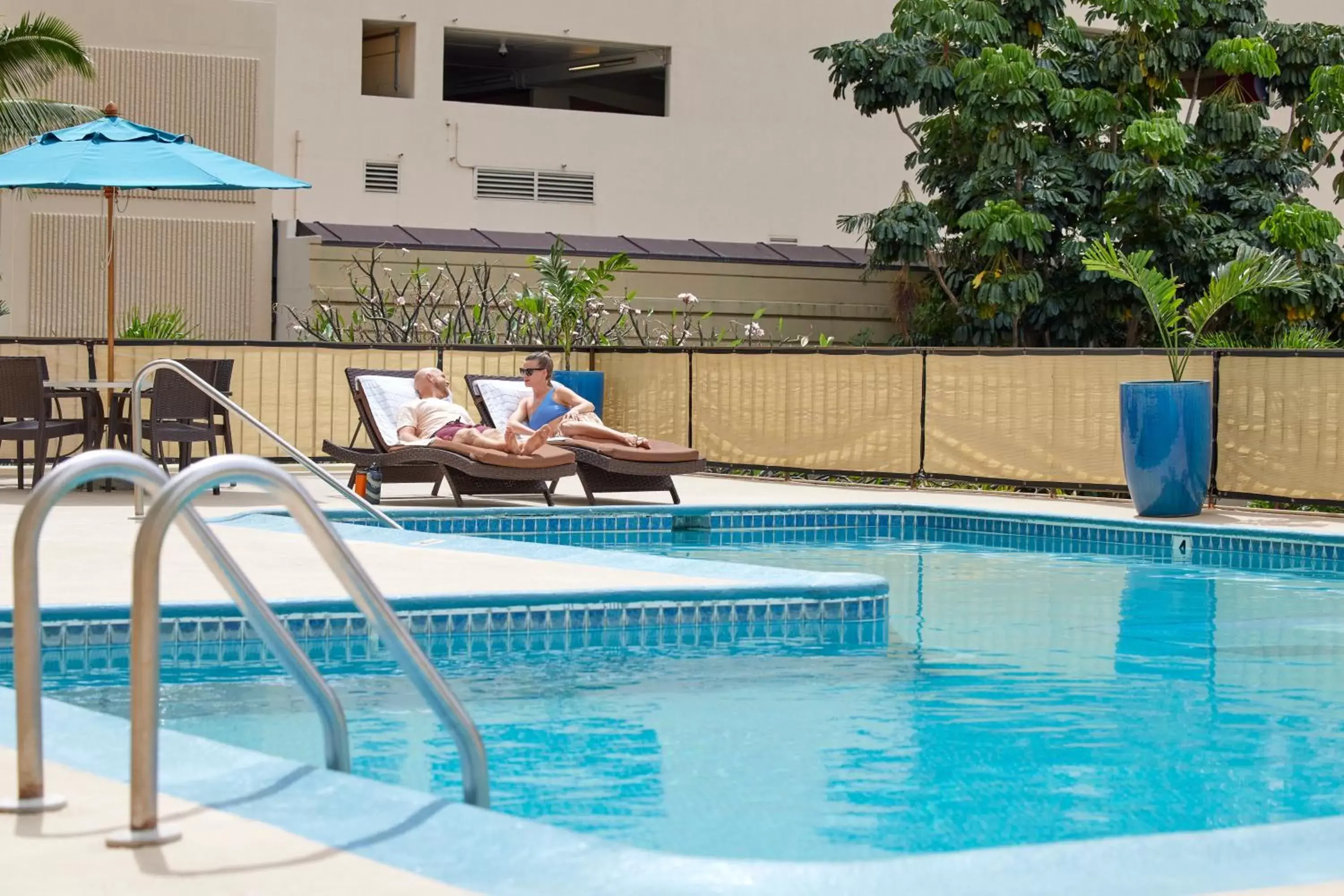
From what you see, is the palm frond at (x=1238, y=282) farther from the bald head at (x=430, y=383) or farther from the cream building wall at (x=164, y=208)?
the cream building wall at (x=164, y=208)

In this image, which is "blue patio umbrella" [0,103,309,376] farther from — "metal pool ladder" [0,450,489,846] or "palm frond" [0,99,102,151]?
"metal pool ladder" [0,450,489,846]

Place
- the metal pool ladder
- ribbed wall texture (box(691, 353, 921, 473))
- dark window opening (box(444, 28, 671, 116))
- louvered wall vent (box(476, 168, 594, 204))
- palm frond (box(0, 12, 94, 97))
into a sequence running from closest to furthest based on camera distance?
the metal pool ladder
ribbed wall texture (box(691, 353, 921, 473))
palm frond (box(0, 12, 94, 97))
louvered wall vent (box(476, 168, 594, 204))
dark window opening (box(444, 28, 671, 116))

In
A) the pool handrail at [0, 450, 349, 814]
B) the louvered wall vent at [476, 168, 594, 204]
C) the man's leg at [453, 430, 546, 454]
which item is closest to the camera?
the pool handrail at [0, 450, 349, 814]

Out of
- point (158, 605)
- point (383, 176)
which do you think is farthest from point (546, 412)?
point (383, 176)

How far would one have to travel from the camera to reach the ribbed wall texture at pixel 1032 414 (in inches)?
525

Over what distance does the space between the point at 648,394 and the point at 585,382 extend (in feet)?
2.70

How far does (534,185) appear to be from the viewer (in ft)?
84.6

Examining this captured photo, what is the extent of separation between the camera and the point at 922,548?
11289 mm

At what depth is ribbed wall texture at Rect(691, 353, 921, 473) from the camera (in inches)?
588

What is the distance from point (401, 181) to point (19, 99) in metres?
6.31

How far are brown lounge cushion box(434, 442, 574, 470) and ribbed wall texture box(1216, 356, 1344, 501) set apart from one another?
4689mm

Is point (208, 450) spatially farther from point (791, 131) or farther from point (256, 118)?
point (791, 131)

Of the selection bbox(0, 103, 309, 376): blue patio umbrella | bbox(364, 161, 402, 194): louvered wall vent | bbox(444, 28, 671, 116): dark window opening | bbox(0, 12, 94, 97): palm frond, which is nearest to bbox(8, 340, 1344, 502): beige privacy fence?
bbox(0, 103, 309, 376): blue patio umbrella

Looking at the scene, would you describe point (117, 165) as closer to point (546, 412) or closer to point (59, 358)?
point (546, 412)
